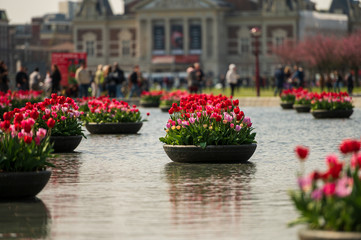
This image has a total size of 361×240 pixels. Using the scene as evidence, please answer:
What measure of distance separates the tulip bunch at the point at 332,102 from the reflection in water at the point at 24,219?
829 inches

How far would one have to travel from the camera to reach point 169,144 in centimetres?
1540

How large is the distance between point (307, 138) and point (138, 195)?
1018 cm

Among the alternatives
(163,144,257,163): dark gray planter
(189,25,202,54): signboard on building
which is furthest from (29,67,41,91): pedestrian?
(189,25,202,54): signboard on building

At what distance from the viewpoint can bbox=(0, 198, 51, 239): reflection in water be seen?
848 cm

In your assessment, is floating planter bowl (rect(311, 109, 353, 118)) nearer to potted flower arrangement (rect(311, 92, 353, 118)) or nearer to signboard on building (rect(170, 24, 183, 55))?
potted flower arrangement (rect(311, 92, 353, 118))

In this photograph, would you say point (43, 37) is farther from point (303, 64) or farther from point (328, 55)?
point (328, 55)

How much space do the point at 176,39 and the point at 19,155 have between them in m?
116

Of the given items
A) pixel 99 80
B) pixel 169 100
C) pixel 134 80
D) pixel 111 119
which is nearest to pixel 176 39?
pixel 134 80

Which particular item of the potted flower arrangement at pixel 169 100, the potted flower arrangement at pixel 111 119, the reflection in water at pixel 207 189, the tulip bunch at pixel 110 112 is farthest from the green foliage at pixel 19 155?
the potted flower arrangement at pixel 169 100

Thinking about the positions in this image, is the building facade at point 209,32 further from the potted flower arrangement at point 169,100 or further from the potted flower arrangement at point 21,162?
the potted flower arrangement at point 21,162

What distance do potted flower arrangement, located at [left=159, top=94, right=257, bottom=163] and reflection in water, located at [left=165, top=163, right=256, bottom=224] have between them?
24 cm

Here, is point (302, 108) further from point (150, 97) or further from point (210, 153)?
point (210, 153)

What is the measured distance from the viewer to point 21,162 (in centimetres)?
1055

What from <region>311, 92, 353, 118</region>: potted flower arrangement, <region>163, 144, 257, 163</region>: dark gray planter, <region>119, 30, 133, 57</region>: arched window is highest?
<region>163, 144, 257, 163</region>: dark gray planter
